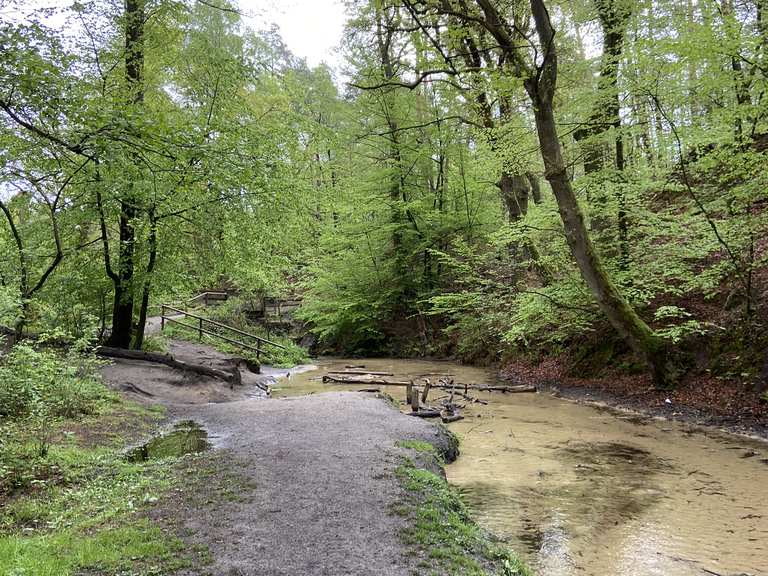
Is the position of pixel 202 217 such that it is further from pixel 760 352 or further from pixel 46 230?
pixel 760 352

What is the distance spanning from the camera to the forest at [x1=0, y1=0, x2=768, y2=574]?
652 centimetres

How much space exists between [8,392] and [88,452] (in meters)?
1.32

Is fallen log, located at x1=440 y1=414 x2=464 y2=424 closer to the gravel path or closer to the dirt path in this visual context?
the dirt path

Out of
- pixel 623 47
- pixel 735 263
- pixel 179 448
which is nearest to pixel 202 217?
pixel 179 448

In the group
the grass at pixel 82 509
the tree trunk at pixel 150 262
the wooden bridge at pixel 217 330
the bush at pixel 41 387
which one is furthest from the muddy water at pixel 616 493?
the wooden bridge at pixel 217 330

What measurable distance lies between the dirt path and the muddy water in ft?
4.08

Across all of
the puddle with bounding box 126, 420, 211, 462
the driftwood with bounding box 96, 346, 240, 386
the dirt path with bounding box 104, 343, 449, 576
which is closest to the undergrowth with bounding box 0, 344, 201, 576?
the puddle with bounding box 126, 420, 211, 462

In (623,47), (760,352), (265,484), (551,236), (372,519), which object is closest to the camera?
(372,519)

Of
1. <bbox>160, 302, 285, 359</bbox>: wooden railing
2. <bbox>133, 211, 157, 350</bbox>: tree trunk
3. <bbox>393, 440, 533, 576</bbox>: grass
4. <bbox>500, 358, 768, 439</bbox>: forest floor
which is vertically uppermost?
<bbox>133, 211, 157, 350</bbox>: tree trunk

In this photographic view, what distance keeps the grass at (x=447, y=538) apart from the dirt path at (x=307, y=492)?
157 millimetres

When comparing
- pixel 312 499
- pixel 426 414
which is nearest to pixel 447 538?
pixel 312 499

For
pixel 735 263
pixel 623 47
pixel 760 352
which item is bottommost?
pixel 760 352

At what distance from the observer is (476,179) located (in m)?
19.1

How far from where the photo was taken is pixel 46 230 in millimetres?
11531
